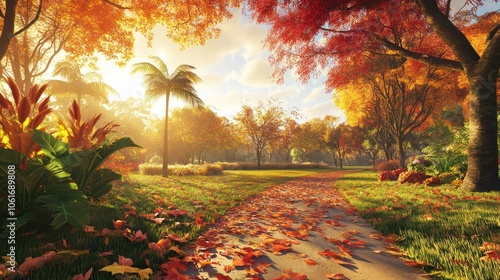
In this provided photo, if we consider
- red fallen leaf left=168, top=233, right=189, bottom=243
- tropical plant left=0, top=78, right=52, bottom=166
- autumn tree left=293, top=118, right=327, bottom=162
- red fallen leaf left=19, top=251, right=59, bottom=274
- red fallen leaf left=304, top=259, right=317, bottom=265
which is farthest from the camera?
autumn tree left=293, top=118, right=327, bottom=162

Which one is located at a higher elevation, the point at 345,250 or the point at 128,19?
the point at 128,19

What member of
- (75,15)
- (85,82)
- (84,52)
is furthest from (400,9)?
(85,82)

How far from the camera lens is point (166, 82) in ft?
49.4

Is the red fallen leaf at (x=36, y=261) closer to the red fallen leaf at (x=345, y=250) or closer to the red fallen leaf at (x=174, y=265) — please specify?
the red fallen leaf at (x=174, y=265)

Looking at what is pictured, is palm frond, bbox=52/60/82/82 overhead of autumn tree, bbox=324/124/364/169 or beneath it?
overhead

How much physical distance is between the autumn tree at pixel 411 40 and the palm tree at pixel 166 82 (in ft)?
24.6

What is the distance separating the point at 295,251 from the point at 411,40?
13.5m

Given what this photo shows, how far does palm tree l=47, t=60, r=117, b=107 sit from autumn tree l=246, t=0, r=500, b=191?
18945mm

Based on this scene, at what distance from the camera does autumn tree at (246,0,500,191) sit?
6414 millimetres

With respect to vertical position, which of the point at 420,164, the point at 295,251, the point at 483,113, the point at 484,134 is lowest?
the point at 295,251

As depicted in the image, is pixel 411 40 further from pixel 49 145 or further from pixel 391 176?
pixel 49 145

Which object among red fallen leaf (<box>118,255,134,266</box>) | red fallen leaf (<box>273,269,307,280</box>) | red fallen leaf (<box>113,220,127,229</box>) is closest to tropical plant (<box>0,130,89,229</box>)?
red fallen leaf (<box>118,255,134,266</box>)

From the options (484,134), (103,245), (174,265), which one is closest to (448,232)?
(174,265)

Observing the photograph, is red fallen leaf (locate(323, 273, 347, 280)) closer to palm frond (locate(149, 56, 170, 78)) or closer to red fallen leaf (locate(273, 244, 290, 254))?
red fallen leaf (locate(273, 244, 290, 254))
